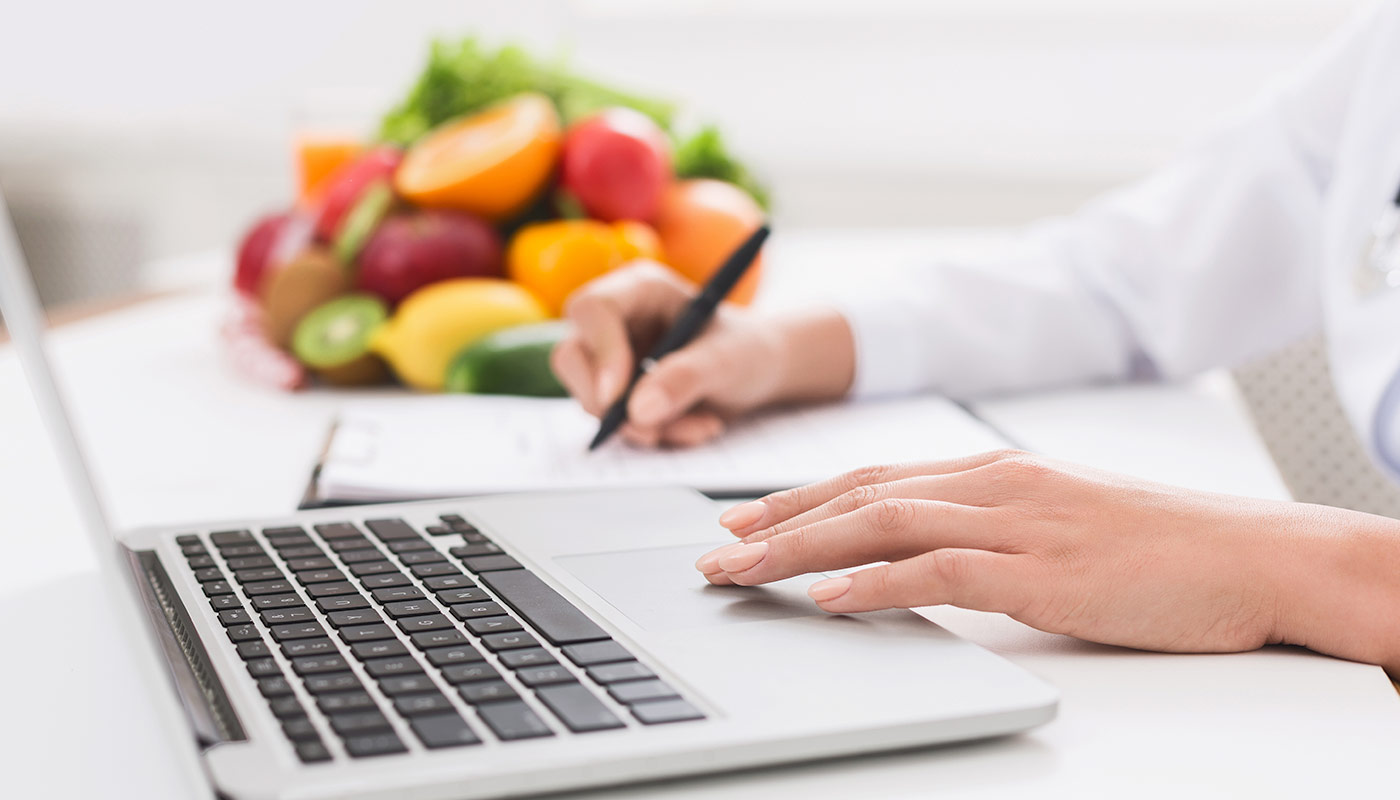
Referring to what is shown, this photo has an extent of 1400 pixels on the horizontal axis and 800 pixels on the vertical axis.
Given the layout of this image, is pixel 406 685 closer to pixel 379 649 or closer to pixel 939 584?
pixel 379 649

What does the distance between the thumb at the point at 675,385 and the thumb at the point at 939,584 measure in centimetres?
32

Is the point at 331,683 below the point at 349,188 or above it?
below

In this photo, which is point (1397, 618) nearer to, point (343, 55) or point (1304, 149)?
point (1304, 149)

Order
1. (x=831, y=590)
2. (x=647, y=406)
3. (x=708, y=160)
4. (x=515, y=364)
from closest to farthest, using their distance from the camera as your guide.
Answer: (x=831, y=590) < (x=647, y=406) < (x=515, y=364) < (x=708, y=160)

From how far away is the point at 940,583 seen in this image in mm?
424

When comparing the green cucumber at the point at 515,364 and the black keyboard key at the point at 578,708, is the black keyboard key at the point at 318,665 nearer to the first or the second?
the black keyboard key at the point at 578,708

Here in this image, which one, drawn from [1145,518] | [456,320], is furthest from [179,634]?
[456,320]

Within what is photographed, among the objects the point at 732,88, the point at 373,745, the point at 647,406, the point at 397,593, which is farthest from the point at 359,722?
the point at 732,88

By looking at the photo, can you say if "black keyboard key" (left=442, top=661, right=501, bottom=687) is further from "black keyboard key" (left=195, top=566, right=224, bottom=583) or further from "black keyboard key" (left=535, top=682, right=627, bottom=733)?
"black keyboard key" (left=195, top=566, right=224, bottom=583)

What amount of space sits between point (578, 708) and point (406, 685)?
0.05 m

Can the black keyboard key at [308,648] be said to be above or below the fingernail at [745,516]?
above

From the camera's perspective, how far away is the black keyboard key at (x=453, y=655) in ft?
1.21

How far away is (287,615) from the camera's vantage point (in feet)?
1.38

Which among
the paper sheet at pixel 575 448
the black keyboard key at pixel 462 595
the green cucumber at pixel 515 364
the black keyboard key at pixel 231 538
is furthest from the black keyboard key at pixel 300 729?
the green cucumber at pixel 515 364
